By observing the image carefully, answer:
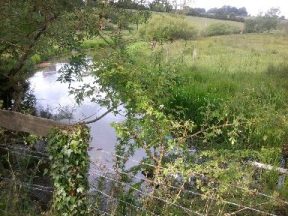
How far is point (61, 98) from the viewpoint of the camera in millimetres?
16531

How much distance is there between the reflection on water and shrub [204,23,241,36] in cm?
1768

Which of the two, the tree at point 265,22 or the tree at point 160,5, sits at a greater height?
the tree at point 160,5

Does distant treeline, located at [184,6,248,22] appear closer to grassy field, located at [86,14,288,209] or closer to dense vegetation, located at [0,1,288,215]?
grassy field, located at [86,14,288,209]

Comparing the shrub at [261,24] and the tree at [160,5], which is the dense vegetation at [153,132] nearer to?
the tree at [160,5]

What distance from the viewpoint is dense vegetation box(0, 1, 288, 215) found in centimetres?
471

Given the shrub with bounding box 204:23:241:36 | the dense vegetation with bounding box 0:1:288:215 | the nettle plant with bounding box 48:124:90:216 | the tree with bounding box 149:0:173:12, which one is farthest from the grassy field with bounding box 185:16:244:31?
the nettle plant with bounding box 48:124:90:216

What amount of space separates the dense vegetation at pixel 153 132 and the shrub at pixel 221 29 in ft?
67.9

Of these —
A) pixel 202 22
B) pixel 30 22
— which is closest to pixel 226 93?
pixel 30 22

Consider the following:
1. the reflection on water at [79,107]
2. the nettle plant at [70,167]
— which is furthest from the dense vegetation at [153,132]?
the reflection on water at [79,107]

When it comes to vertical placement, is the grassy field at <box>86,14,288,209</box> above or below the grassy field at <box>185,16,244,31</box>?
below

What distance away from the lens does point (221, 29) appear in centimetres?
3753

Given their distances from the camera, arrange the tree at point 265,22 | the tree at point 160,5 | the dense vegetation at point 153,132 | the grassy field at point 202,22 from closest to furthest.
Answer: the dense vegetation at point 153,132 → the tree at point 160,5 → the grassy field at point 202,22 → the tree at point 265,22

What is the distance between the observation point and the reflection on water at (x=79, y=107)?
1066 cm

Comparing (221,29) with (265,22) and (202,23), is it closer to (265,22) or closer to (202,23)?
(202,23)
